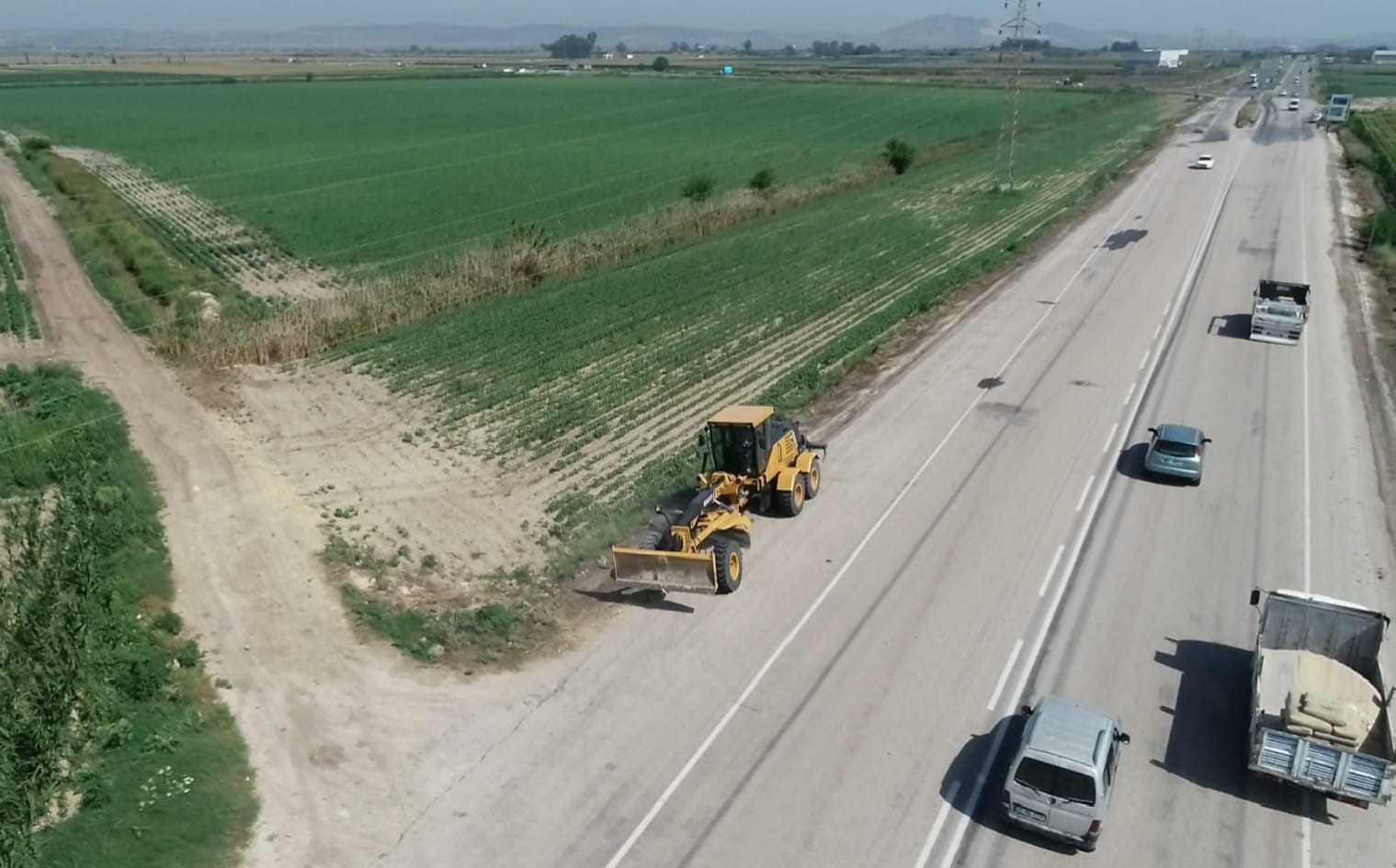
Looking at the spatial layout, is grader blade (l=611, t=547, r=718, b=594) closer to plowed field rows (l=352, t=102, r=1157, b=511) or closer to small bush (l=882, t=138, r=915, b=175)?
plowed field rows (l=352, t=102, r=1157, b=511)

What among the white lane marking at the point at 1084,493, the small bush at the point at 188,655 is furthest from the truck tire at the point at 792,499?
the small bush at the point at 188,655

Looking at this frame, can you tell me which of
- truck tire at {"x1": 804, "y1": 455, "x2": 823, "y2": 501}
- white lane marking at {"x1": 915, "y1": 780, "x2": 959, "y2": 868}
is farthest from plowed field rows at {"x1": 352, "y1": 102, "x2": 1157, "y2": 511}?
white lane marking at {"x1": 915, "y1": 780, "x2": 959, "y2": 868}

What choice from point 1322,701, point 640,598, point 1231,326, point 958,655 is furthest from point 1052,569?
point 1231,326

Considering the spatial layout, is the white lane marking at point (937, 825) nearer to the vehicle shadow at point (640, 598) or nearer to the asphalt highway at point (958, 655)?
the asphalt highway at point (958, 655)

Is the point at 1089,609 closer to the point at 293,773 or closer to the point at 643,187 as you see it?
the point at 293,773

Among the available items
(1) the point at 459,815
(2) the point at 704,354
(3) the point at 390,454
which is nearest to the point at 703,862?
(1) the point at 459,815
